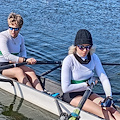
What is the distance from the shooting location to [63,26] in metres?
13.4

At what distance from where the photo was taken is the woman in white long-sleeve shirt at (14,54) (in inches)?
236

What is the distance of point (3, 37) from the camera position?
20.2ft

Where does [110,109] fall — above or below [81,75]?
below

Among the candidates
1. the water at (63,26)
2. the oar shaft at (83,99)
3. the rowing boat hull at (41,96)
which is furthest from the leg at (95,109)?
the water at (63,26)

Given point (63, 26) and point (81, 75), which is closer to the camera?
point (81, 75)

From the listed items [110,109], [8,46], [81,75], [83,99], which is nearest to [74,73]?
[81,75]

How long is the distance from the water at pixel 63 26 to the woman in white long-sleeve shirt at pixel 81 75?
2.52 meters

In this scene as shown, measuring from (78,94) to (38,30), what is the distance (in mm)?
7828

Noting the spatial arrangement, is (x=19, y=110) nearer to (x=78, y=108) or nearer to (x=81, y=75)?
(x=81, y=75)

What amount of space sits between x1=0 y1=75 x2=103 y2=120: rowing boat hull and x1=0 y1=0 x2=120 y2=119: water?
155cm

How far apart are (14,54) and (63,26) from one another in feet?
23.4

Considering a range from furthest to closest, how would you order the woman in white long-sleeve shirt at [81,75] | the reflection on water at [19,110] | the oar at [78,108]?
the reflection on water at [19,110] → the woman in white long-sleeve shirt at [81,75] → the oar at [78,108]

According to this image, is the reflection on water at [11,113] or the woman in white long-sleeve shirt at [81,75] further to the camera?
the reflection on water at [11,113]

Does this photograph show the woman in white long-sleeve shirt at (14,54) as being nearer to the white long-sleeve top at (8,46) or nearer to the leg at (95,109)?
the white long-sleeve top at (8,46)
